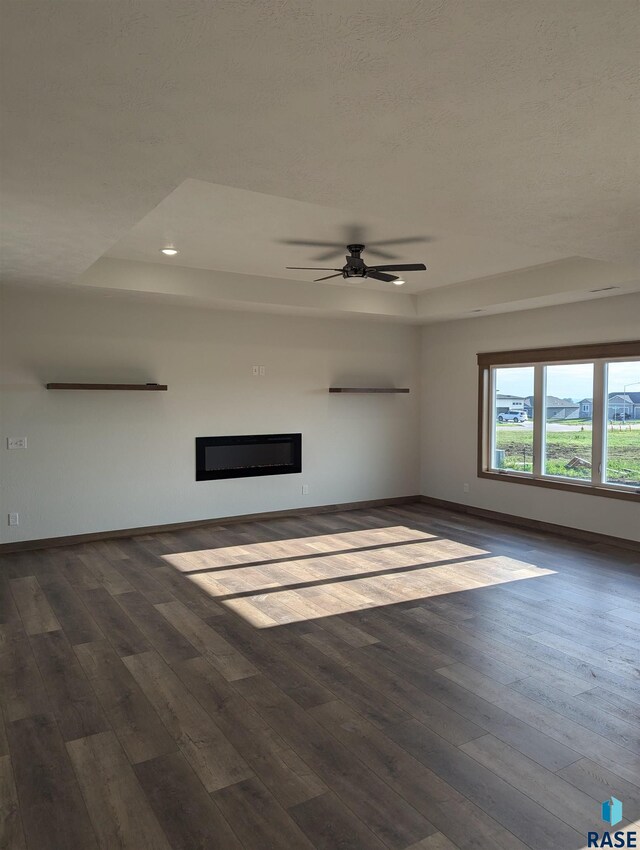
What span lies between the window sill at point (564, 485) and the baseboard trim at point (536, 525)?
41cm

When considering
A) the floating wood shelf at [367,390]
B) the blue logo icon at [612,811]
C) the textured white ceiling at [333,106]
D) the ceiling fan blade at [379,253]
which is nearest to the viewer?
the textured white ceiling at [333,106]

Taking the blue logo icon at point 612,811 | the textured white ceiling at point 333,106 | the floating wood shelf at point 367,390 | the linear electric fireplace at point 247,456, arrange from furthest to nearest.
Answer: the floating wood shelf at point 367,390, the linear electric fireplace at point 247,456, the blue logo icon at point 612,811, the textured white ceiling at point 333,106

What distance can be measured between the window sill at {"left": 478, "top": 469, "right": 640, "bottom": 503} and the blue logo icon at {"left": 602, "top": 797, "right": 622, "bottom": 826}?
13.6 feet

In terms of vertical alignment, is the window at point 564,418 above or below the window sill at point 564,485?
above

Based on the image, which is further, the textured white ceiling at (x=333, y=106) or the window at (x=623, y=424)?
the window at (x=623, y=424)

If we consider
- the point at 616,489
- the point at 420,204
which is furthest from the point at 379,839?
the point at 616,489

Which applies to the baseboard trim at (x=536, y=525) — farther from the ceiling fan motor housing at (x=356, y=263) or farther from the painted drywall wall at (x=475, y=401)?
the ceiling fan motor housing at (x=356, y=263)

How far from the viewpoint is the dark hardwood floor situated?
85.0 inches

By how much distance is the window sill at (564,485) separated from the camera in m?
5.92

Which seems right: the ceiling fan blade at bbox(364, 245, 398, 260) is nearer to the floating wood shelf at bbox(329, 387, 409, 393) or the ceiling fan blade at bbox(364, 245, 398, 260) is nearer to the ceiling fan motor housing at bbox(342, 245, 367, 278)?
the ceiling fan motor housing at bbox(342, 245, 367, 278)

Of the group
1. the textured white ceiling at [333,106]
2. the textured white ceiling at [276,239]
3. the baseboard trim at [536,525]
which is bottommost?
the baseboard trim at [536,525]

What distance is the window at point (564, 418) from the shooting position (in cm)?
598

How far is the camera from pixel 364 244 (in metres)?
4.95

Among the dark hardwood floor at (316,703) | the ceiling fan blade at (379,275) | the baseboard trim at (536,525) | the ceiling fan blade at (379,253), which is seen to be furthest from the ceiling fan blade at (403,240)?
the baseboard trim at (536,525)
